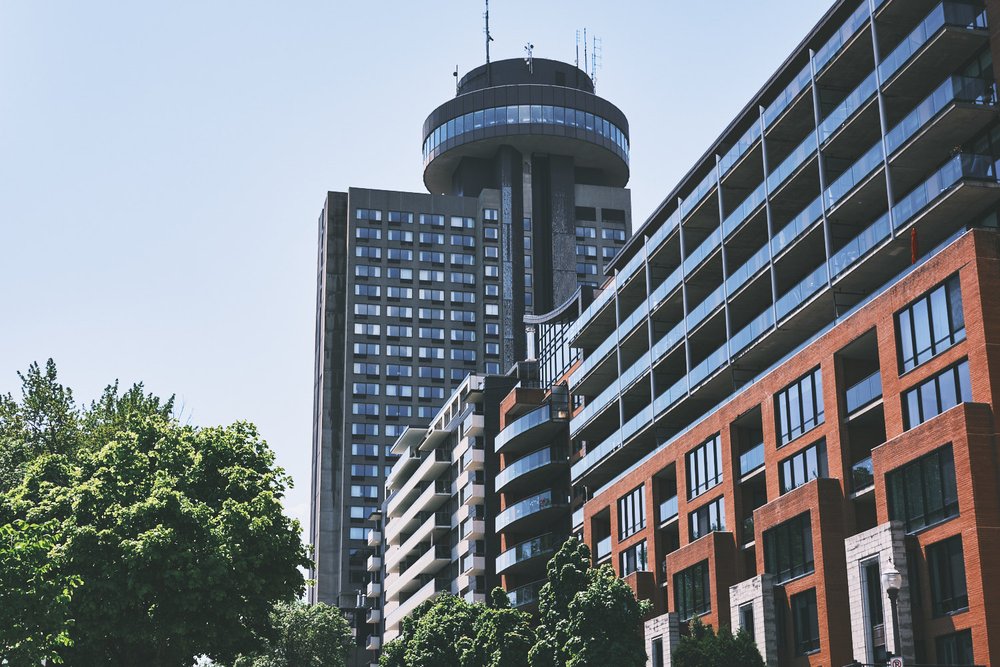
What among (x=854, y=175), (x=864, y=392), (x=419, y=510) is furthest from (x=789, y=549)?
(x=419, y=510)

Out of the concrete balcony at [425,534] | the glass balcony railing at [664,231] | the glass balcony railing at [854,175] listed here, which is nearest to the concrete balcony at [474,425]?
the concrete balcony at [425,534]

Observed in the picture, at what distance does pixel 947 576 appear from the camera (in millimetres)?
43938

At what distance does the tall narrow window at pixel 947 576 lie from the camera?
43.2 metres

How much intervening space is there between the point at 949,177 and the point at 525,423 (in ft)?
166

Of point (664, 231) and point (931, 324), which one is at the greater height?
point (664, 231)

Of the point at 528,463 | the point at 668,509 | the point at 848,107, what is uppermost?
the point at 848,107

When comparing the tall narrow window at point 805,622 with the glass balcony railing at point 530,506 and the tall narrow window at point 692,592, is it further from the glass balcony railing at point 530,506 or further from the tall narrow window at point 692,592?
the glass balcony railing at point 530,506

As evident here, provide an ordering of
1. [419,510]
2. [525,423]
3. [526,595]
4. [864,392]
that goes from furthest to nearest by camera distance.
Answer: [419,510] < [525,423] < [526,595] < [864,392]

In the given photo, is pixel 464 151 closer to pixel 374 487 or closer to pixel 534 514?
pixel 374 487

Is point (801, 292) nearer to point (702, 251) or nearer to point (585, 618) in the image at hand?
point (702, 251)

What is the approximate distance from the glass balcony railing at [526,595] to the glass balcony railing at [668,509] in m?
19.9

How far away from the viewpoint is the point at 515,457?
101 meters

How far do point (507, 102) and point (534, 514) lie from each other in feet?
300

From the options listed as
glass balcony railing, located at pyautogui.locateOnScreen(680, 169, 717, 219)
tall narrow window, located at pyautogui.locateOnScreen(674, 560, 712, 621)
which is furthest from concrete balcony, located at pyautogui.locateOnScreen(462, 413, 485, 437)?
tall narrow window, located at pyautogui.locateOnScreen(674, 560, 712, 621)
